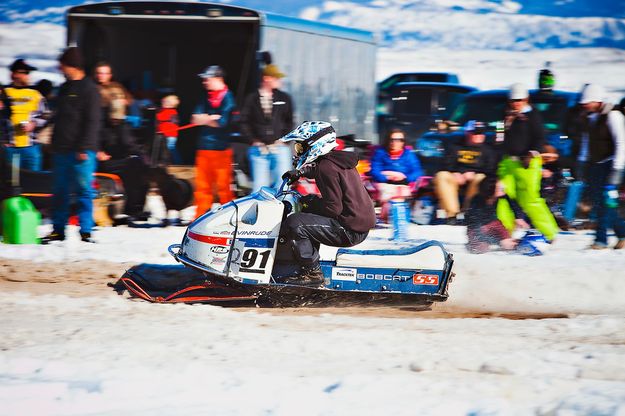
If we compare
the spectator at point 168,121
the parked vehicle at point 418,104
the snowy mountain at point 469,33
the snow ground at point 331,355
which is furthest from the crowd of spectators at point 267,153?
the snowy mountain at point 469,33

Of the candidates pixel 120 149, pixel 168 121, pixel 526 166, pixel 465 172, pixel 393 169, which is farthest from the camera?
pixel 168 121

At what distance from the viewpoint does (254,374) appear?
5.45 meters

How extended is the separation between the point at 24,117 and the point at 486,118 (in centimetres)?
700

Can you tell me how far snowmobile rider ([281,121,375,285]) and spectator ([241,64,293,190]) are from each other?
3139 mm

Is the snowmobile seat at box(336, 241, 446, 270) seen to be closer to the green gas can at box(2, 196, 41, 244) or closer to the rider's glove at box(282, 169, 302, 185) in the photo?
the rider's glove at box(282, 169, 302, 185)

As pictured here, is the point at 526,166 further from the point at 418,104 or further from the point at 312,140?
the point at 418,104

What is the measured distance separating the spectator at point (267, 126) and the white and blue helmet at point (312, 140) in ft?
10.4

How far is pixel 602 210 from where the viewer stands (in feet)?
34.9

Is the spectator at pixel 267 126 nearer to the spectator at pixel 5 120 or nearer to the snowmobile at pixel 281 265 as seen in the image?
the spectator at pixel 5 120

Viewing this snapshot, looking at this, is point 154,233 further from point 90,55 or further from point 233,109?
point 90,55

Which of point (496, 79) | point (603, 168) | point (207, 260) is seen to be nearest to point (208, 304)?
point (207, 260)

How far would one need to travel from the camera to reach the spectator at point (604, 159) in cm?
1039

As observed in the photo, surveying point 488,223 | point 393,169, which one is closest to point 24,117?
point 393,169

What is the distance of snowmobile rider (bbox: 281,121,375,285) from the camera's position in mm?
7395
